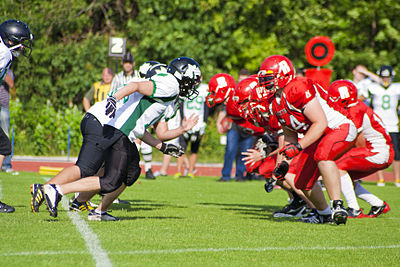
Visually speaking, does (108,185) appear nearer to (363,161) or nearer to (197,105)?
(363,161)

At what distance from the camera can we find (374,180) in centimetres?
1584

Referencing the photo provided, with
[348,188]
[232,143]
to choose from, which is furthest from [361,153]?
[232,143]

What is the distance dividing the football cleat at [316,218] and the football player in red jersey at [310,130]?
0.01 metres

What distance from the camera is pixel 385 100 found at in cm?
1334

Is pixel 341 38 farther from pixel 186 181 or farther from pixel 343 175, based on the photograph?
pixel 343 175

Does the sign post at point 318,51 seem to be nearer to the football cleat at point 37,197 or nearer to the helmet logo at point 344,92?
the helmet logo at point 344,92

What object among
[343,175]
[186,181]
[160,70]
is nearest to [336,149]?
[343,175]

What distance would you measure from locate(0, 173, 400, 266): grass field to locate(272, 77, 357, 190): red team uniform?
618mm

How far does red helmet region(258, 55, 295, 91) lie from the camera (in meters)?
6.68

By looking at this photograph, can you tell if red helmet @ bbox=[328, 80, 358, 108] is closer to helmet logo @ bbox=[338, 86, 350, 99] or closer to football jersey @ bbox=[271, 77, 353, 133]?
helmet logo @ bbox=[338, 86, 350, 99]

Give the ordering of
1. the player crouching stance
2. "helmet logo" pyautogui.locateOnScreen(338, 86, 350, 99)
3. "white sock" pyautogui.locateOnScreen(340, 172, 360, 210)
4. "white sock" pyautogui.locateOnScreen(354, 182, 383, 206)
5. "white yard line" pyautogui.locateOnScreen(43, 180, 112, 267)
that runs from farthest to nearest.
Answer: "helmet logo" pyautogui.locateOnScreen(338, 86, 350, 99) → "white sock" pyautogui.locateOnScreen(354, 182, 383, 206) → "white sock" pyautogui.locateOnScreen(340, 172, 360, 210) → the player crouching stance → "white yard line" pyautogui.locateOnScreen(43, 180, 112, 267)

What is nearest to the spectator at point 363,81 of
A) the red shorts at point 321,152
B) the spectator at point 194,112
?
the spectator at point 194,112

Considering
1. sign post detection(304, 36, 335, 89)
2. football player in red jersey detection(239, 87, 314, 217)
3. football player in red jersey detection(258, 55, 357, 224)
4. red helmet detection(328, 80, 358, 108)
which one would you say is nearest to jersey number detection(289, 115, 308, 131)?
football player in red jersey detection(258, 55, 357, 224)

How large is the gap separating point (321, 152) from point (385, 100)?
730 cm
